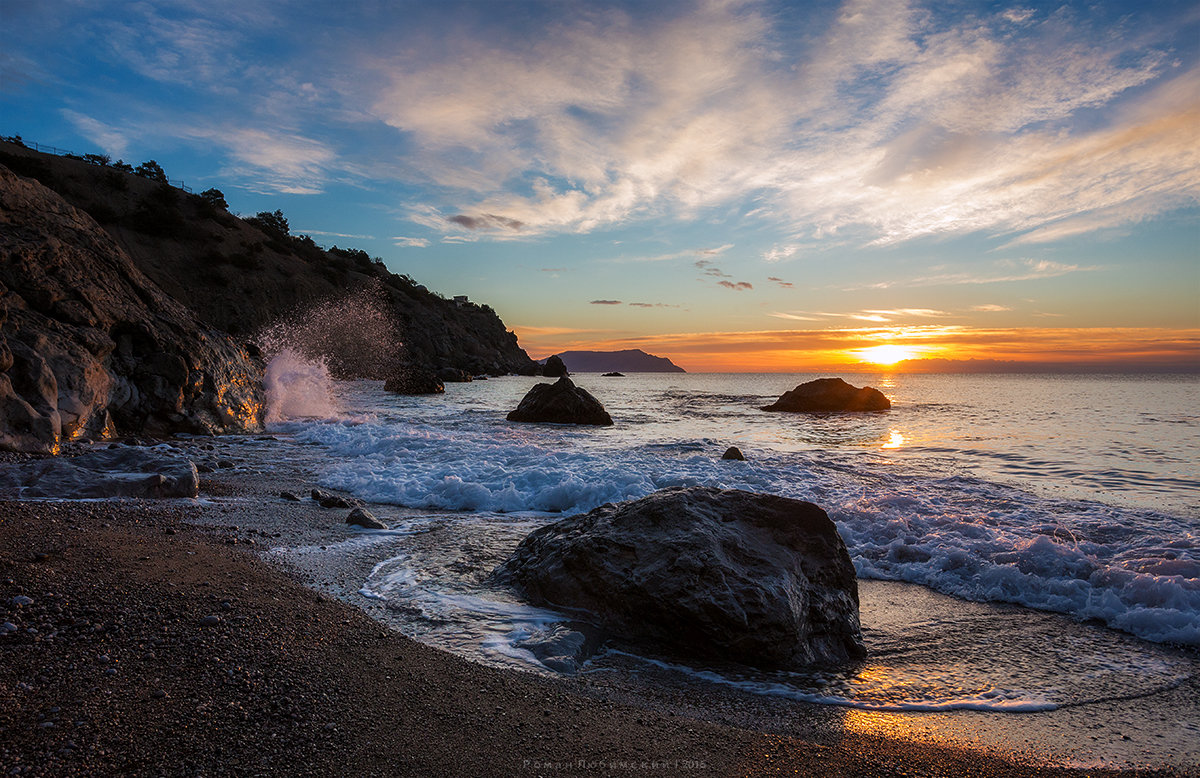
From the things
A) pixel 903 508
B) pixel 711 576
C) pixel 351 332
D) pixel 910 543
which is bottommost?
pixel 910 543

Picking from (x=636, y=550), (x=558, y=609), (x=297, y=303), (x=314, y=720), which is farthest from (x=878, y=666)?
(x=297, y=303)

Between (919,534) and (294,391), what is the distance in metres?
20.1

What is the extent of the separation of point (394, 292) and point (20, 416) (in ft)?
271

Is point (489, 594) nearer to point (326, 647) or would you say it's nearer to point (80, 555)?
point (326, 647)

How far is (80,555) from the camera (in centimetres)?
458

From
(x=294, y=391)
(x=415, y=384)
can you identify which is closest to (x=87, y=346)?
(x=294, y=391)

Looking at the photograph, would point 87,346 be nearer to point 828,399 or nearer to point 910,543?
point 910,543

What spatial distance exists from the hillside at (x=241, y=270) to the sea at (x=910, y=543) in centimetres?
4141

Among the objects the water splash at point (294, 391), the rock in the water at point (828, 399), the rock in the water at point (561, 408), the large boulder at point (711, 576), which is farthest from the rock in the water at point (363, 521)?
the rock in the water at point (828, 399)

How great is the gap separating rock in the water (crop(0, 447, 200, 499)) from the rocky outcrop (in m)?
2.51

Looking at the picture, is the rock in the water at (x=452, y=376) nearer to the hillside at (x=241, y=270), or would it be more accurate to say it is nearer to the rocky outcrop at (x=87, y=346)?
the hillside at (x=241, y=270)

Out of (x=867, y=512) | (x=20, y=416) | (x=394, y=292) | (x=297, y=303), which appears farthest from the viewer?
(x=394, y=292)

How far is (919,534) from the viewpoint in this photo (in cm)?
660

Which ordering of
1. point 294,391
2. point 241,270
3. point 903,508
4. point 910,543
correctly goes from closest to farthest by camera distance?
point 910,543
point 903,508
point 294,391
point 241,270
